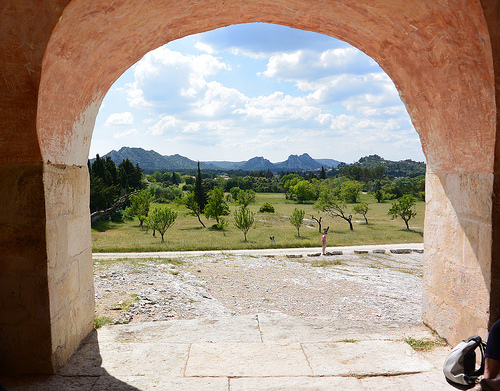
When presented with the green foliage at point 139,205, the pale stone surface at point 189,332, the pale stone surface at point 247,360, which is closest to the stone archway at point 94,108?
the pale stone surface at point 189,332

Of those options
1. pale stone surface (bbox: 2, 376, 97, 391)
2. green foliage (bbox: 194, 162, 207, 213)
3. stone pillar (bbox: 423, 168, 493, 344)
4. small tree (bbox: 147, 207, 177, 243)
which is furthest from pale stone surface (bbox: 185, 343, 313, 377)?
green foliage (bbox: 194, 162, 207, 213)

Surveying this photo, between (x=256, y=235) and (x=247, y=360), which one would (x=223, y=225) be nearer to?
(x=256, y=235)

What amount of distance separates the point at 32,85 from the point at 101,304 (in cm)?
478

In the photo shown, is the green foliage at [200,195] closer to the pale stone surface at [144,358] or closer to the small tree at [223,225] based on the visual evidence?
the small tree at [223,225]

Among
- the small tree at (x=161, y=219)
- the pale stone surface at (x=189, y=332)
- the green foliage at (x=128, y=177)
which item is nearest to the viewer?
the pale stone surface at (x=189, y=332)

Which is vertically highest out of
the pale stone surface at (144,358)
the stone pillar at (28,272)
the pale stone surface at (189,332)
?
the stone pillar at (28,272)

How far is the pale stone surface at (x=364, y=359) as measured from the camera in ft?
11.1

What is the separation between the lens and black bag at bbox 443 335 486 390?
9.56ft

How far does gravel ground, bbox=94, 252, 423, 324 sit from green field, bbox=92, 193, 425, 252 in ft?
32.2

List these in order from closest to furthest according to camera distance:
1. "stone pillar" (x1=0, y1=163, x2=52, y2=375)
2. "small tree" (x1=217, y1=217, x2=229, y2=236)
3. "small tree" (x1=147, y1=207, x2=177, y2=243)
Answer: "stone pillar" (x1=0, y1=163, x2=52, y2=375) < "small tree" (x1=147, y1=207, x2=177, y2=243) < "small tree" (x1=217, y1=217, x2=229, y2=236)

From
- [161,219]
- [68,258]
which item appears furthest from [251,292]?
[161,219]

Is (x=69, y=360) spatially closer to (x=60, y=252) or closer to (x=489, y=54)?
(x=60, y=252)

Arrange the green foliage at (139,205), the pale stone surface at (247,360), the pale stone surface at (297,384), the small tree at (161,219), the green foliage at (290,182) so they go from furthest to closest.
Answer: the green foliage at (290,182)
the green foliage at (139,205)
the small tree at (161,219)
the pale stone surface at (247,360)
the pale stone surface at (297,384)

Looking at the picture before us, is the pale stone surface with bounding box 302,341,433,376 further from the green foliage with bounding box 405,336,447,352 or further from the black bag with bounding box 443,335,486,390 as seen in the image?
the black bag with bounding box 443,335,486,390
